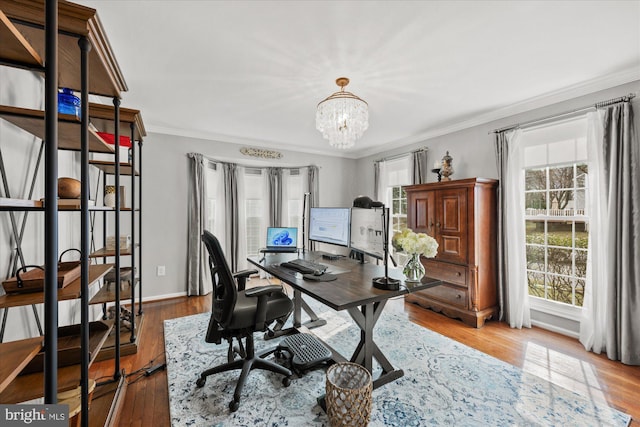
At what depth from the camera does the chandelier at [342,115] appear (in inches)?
90.7

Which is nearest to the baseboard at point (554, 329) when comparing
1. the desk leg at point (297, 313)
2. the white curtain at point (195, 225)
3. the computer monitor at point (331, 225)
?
the computer monitor at point (331, 225)

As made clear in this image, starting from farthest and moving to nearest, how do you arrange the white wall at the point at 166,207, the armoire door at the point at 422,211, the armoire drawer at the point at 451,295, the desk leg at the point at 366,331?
1. the white wall at the point at 166,207
2. the armoire door at the point at 422,211
3. the armoire drawer at the point at 451,295
4. the desk leg at the point at 366,331

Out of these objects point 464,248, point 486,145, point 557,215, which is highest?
point 486,145

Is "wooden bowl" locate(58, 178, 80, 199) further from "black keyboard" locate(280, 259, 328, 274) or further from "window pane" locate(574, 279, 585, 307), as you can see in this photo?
"window pane" locate(574, 279, 585, 307)

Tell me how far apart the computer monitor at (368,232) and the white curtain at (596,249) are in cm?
210

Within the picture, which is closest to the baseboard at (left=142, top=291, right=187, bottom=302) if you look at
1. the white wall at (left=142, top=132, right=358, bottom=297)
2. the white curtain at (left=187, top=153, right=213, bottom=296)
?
the white wall at (left=142, top=132, right=358, bottom=297)

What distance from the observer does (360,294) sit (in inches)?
62.9

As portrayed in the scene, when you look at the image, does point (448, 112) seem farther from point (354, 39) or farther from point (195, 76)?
point (195, 76)

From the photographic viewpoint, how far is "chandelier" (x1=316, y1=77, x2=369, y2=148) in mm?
2305

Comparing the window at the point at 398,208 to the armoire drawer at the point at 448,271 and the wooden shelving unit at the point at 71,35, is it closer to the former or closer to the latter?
the armoire drawer at the point at 448,271

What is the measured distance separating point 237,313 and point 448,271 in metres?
2.45

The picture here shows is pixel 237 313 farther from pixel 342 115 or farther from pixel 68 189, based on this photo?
pixel 342 115

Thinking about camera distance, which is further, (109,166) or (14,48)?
(109,166)

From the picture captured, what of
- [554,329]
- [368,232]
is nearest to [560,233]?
[554,329]
